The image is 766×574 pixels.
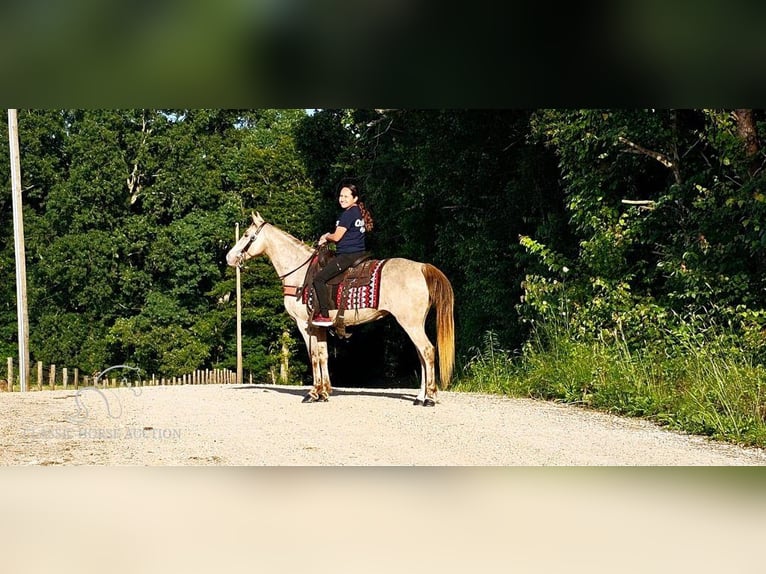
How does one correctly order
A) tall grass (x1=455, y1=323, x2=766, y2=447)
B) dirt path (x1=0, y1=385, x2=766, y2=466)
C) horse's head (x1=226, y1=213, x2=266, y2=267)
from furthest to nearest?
1. horse's head (x1=226, y1=213, x2=266, y2=267)
2. tall grass (x1=455, y1=323, x2=766, y2=447)
3. dirt path (x1=0, y1=385, x2=766, y2=466)

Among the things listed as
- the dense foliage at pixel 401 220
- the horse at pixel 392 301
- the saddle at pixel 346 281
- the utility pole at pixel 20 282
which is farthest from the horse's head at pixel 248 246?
the dense foliage at pixel 401 220

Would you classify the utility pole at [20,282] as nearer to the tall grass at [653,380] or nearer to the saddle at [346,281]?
the saddle at [346,281]

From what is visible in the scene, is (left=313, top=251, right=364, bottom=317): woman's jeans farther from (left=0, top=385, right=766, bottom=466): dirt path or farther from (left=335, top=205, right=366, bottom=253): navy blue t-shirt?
(left=0, top=385, right=766, bottom=466): dirt path

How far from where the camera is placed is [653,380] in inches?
326

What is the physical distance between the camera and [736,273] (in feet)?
28.6

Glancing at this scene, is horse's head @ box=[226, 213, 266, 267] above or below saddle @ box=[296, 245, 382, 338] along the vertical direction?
above

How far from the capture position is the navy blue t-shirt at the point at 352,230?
25.8 ft

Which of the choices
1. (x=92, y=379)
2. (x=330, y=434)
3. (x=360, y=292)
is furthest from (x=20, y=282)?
(x=330, y=434)

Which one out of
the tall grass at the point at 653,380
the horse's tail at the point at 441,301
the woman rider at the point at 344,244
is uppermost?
the woman rider at the point at 344,244

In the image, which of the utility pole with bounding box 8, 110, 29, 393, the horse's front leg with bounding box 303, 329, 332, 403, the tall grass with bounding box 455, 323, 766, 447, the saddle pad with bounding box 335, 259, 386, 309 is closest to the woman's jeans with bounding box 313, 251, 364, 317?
the saddle pad with bounding box 335, 259, 386, 309

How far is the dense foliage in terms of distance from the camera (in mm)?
9188
